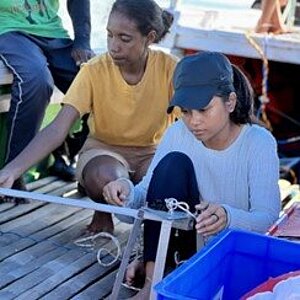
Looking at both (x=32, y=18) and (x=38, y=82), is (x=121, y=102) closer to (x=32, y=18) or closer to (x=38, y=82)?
(x=38, y=82)

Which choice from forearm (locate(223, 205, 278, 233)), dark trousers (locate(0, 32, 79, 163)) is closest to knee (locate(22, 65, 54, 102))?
dark trousers (locate(0, 32, 79, 163))

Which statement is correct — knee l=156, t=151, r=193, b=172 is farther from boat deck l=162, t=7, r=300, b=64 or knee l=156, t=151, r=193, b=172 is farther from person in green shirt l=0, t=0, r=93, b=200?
boat deck l=162, t=7, r=300, b=64

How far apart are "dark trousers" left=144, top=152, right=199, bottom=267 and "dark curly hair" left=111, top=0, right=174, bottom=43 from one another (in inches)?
26.7

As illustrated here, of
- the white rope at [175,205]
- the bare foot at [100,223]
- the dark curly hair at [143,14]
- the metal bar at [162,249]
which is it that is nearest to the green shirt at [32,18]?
the dark curly hair at [143,14]

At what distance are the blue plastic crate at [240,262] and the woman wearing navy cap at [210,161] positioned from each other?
0.61 ft

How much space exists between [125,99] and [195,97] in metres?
0.83

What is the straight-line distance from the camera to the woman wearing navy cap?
Result: 2.39 metres

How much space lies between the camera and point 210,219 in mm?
2248

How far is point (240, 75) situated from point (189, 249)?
57cm

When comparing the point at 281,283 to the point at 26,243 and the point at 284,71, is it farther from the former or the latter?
the point at 284,71

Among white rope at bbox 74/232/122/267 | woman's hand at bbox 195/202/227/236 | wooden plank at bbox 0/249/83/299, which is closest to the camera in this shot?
woman's hand at bbox 195/202/227/236

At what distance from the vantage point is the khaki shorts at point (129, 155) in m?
3.16

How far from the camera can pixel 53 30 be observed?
3650 millimetres

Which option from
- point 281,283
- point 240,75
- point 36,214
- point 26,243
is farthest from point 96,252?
point 281,283
